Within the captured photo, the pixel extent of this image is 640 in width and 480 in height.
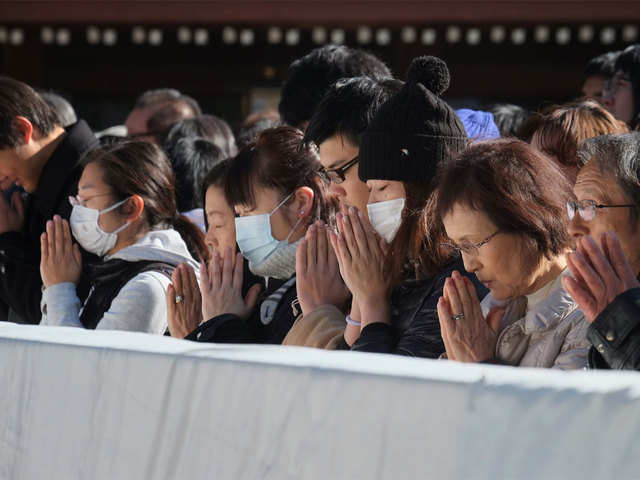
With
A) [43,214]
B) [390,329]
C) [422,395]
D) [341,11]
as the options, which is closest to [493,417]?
[422,395]

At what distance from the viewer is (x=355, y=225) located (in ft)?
8.21

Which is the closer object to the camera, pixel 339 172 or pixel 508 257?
pixel 508 257

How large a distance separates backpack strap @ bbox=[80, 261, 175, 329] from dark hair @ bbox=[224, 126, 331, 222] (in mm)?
444

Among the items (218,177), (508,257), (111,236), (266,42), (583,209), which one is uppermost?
(583,209)

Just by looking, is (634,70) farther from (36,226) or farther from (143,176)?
(36,226)

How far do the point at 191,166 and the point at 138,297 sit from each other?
49.4 inches

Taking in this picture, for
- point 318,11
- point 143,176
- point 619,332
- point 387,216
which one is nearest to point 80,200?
point 143,176

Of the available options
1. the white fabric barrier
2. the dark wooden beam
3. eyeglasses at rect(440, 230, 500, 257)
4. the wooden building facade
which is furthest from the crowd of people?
the wooden building facade

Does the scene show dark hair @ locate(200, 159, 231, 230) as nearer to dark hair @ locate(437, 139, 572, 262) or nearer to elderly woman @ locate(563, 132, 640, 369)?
dark hair @ locate(437, 139, 572, 262)

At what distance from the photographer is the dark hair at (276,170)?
301cm

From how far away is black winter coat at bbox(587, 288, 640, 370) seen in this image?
1.67m

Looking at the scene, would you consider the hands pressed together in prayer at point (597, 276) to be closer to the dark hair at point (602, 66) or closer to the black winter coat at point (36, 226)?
the black winter coat at point (36, 226)

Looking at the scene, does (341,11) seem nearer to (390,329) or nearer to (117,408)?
(390,329)

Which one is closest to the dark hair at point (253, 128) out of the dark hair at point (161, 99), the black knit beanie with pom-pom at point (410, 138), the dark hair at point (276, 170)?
the dark hair at point (161, 99)
